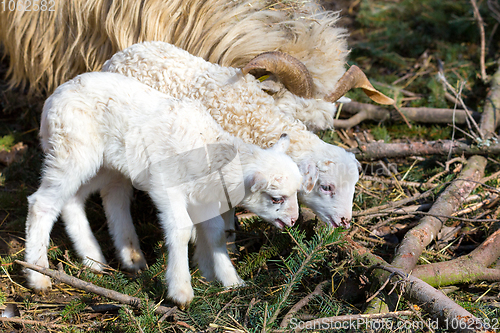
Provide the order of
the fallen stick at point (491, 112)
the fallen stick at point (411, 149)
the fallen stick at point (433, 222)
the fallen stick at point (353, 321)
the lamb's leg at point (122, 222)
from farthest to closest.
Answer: the fallen stick at point (491, 112), the fallen stick at point (411, 149), the lamb's leg at point (122, 222), the fallen stick at point (433, 222), the fallen stick at point (353, 321)

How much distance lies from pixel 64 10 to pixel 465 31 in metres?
5.46

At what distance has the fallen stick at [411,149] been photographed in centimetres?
455

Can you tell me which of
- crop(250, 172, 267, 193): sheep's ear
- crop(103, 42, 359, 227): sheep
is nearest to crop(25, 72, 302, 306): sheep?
crop(250, 172, 267, 193): sheep's ear

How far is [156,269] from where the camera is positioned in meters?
→ 3.25

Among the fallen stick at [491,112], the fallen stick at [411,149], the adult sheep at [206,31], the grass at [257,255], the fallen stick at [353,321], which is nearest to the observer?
the fallen stick at [353,321]

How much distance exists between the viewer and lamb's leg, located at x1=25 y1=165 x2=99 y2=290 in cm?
325

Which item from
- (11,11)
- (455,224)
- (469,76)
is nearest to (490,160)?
(455,224)

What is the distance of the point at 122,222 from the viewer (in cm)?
378

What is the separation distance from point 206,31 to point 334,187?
6.24ft

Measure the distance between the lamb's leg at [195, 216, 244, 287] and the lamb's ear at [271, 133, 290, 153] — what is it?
702mm

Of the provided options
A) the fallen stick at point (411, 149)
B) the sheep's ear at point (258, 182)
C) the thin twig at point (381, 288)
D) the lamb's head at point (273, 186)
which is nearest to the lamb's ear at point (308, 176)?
the lamb's head at point (273, 186)

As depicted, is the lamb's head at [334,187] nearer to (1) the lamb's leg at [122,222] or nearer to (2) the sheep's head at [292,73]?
(2) the sheep's head at [292,73]

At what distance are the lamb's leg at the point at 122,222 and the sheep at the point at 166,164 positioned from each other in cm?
31

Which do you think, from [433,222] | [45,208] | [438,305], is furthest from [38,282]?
[433,222]
